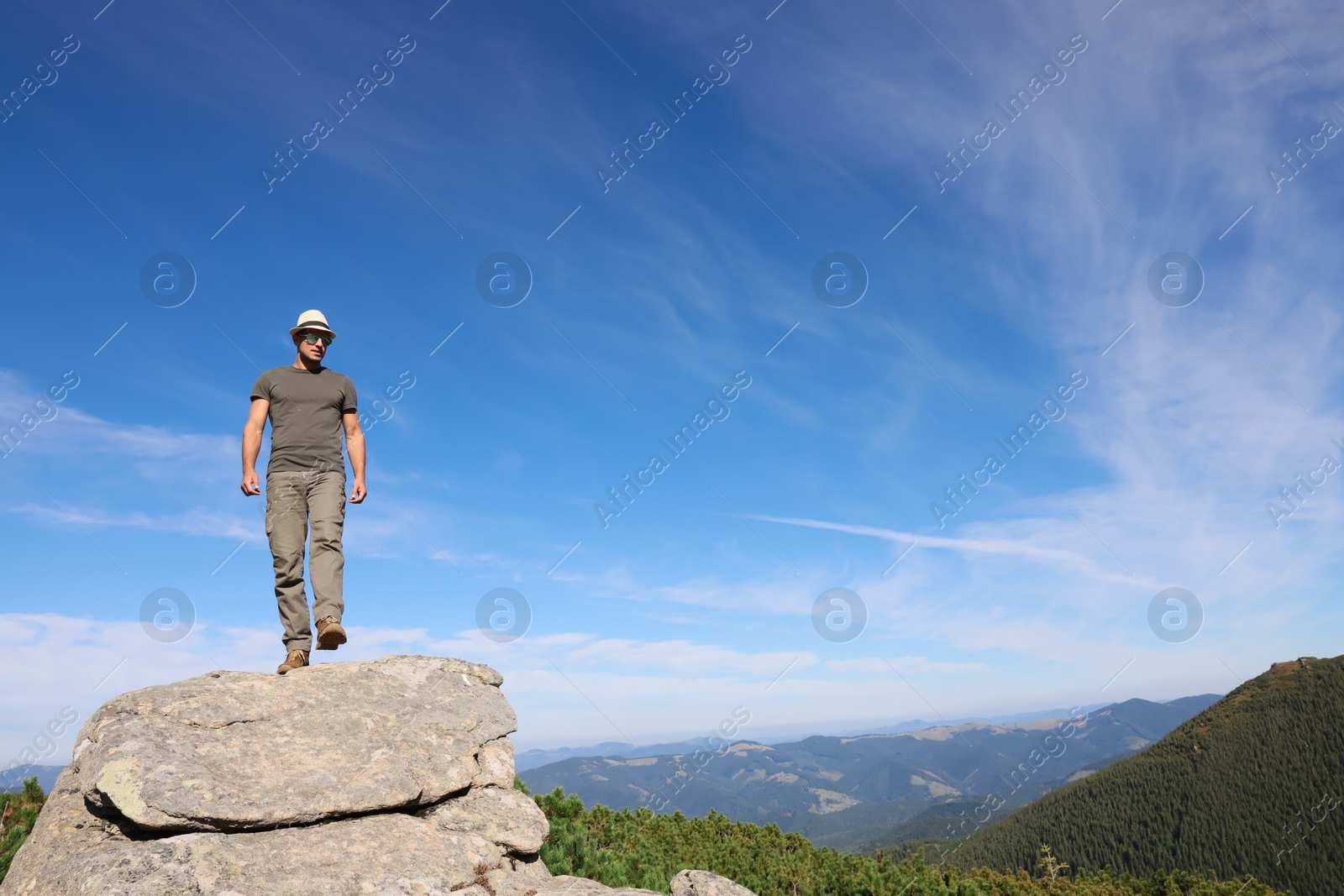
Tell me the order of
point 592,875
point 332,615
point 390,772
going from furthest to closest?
point 592,875 → point 332,615 → point 390,772

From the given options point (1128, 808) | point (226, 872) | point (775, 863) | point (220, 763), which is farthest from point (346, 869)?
point (1128, 808)

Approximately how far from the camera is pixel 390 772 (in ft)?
32.4

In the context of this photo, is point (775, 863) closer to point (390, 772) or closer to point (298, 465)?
point (390, 772)

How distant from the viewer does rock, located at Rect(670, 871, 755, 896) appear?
10.3 m

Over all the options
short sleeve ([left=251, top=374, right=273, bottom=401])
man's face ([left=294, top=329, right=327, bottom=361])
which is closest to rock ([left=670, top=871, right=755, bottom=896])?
short sleeve ([left=251, top=374, right=273, bottom=401])

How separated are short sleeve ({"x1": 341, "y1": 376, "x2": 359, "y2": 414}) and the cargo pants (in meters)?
1.22

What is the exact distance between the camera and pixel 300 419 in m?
10.9

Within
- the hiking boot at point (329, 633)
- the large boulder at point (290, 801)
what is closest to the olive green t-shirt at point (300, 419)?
the hiking boot at point (329, 633)

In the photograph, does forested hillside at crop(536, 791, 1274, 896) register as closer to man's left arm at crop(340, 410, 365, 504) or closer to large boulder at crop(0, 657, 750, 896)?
large boulder at crop(0, 657, 750, 896)

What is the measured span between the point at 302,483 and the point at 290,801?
14.6 feet

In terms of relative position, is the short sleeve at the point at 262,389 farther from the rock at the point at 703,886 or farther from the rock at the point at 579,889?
the rock at the point at 703,886

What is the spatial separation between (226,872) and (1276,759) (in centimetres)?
24644

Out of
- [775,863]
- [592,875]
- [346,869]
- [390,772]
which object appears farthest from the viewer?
[775,863]

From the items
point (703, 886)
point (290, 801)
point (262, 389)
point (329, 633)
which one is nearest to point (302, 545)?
point (329, 633)
